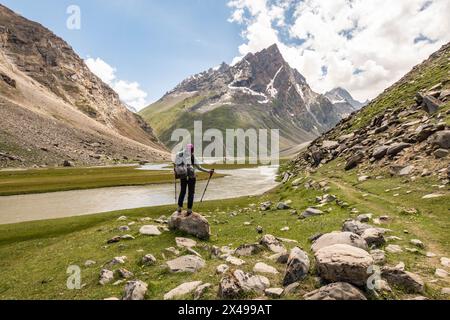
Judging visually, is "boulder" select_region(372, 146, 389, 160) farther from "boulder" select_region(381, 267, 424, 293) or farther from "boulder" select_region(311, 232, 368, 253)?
"boulder" select_region(381, 267, 424, 293)

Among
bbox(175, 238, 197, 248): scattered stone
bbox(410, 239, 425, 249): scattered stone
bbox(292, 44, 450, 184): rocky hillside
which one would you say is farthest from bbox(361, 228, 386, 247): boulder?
bbox(292, 44, 450, 184): rocky hillside

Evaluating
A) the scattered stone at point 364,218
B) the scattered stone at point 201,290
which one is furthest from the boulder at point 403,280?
the scattered stone at point 364,218

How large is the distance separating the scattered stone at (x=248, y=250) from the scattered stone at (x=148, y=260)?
423cm

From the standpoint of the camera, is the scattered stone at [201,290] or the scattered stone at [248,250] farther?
the scattered stone at [248,250]

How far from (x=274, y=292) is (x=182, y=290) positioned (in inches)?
142

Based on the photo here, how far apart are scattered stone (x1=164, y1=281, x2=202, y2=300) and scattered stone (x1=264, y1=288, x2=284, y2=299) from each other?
287 centimetres

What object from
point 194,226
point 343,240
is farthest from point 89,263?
point 343,240

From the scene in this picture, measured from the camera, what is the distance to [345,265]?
1095cm

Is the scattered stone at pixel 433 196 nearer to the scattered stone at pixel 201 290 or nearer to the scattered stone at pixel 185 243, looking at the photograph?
the scattered stone at pixel 185 243

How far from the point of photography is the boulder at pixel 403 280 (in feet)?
36.6

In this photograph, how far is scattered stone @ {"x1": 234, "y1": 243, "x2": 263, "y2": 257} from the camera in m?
16.3

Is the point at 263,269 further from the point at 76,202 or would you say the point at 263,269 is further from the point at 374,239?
the point at 76,202

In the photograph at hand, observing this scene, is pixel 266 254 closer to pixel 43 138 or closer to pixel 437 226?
pixel 437 226
